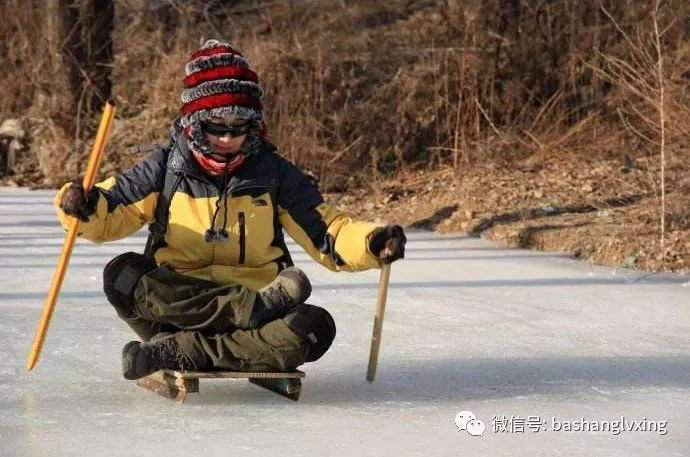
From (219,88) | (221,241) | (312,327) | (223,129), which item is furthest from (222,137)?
(312,327)

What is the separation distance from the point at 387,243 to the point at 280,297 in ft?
1.08

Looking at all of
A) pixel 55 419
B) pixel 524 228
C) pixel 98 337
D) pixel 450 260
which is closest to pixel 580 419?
pixel 55 419

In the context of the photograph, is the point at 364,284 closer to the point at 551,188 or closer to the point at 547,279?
the point at 547,279

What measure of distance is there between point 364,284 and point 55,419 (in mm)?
2466

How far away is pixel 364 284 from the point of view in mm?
5711

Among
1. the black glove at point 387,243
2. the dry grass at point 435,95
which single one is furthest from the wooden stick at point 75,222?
the dry grass at point 435,95

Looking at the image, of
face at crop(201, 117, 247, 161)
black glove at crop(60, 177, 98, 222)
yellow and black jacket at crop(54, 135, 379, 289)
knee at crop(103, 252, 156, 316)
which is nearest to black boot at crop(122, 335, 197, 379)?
knee at crop(103, 252, 156, 316)

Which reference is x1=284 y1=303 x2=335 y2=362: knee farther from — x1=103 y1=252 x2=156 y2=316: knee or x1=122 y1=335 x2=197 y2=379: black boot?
x1=103 y1=252 x2=156 y2=316: knee

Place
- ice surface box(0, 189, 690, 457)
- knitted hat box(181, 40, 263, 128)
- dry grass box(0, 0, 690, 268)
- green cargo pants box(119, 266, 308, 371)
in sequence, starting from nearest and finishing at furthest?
ice surface box(0, 189, 690, 457), green cargo pants box(119, 266, 308, 371), knitted hat box(181, 40, 263, 128), dry grass box(0, 0, 690, 268)

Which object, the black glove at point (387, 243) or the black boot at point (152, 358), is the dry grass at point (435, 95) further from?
the black boot at point (152, 358)

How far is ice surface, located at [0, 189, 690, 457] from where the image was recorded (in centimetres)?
325

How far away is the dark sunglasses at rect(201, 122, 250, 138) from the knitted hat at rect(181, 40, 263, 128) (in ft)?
0.10

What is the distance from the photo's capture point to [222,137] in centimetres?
373

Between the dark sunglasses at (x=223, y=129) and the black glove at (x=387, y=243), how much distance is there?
0.47 metres
